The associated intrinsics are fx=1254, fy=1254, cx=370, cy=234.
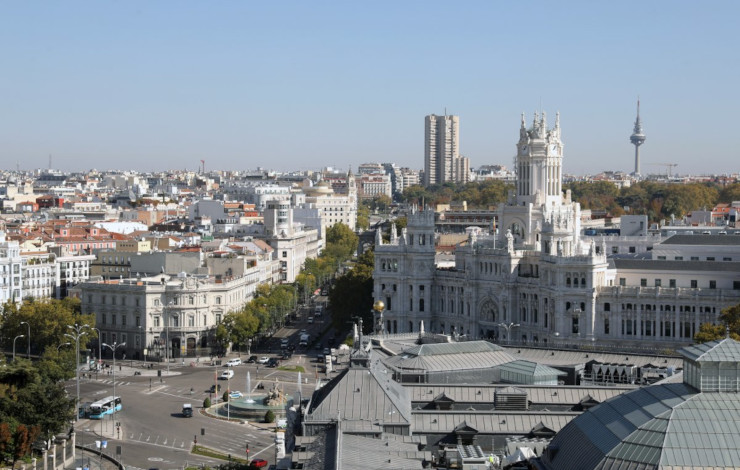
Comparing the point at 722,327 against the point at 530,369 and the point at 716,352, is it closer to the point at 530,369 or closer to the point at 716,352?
the point at 530,369

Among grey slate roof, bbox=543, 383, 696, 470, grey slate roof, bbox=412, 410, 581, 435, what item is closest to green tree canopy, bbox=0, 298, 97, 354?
grey slate roof, bbox=412, 410, 581, 435

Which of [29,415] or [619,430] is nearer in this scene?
[619,430]

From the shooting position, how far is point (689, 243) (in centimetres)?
12938

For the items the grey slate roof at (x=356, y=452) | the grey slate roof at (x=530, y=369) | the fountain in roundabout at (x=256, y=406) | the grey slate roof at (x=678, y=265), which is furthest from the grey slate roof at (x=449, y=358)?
the grey slate roof at (x=678, y=265)

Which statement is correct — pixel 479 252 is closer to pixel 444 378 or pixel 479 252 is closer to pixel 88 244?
pixel 444 378

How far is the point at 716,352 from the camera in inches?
1976

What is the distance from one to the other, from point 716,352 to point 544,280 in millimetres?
67297

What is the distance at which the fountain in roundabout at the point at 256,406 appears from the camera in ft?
312

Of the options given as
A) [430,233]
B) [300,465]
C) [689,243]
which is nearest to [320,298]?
[430,233]

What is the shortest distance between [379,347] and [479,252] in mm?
40435

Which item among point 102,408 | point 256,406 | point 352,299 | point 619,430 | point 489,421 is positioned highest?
point 619,430

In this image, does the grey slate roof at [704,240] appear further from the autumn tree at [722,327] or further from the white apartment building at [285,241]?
the white apartment building at [285,241]

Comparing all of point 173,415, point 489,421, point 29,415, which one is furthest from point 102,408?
point 489,421

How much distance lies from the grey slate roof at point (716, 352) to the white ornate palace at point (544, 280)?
6119 centimetres
